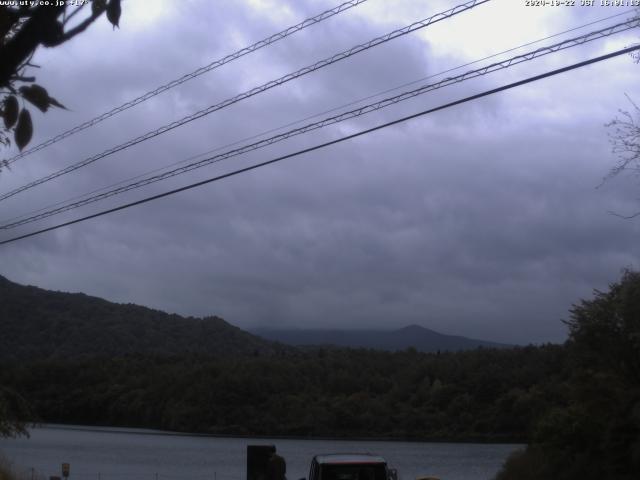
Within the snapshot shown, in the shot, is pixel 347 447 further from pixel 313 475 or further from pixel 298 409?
pixel 313 475

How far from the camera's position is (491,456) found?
121 ft

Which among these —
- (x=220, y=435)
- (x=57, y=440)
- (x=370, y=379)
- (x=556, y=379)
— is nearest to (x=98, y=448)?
(x=57, y=440)

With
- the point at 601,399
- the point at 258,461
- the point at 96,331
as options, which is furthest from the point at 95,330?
the point at 601,399

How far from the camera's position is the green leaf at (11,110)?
3.82 m

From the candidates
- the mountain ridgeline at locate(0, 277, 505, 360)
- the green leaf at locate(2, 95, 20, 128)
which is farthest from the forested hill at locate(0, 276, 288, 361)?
the green leaf at locate(2, 95, 20, 128)

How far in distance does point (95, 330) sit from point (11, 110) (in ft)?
276

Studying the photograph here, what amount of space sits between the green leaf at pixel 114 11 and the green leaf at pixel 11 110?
0.58 m

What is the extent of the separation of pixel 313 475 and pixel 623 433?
340 inches

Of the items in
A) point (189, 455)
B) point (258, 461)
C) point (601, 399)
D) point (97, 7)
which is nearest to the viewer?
point (97, 7)

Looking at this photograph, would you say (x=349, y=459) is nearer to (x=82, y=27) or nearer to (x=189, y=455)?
(x=82, y=27)

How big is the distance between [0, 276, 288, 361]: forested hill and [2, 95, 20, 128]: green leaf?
58933 millimetres

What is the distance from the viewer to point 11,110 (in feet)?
12.6

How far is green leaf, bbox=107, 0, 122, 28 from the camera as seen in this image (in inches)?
154

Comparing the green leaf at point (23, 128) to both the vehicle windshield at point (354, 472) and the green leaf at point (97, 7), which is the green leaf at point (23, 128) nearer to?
the green leaf at point (97, 7)
